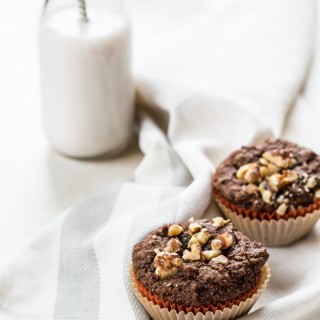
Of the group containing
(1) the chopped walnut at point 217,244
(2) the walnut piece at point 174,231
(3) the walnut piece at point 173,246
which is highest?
(1) the chopped walnut at point 217,244

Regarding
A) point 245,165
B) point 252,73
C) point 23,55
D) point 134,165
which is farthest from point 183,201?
point 23,55

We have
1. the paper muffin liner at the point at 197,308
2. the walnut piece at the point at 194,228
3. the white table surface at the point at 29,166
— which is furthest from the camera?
the white table surface at the point at 29,166

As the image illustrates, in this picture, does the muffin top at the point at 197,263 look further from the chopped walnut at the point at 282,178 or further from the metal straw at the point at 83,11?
the metal straw at the point at 83,11

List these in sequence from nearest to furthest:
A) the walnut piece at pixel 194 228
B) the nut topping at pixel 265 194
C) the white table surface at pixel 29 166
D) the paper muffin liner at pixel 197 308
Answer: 1. the paper muffin liner at pixel 197 308
2. the walnut piece at pixel 194 228
3. the nut topping at pixel 265 194
4. the white table surface at pixel 29 166

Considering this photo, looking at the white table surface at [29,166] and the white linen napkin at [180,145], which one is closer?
the white linen napkin at [180,145]

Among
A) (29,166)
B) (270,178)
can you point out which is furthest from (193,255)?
(29,166)

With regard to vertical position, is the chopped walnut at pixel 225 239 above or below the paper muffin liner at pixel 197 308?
above

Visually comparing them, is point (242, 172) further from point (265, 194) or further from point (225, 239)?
point (225, 239)

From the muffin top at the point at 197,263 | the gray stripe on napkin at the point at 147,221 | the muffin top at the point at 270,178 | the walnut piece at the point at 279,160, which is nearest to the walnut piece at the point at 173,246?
the muffin top at the point at 197,263
